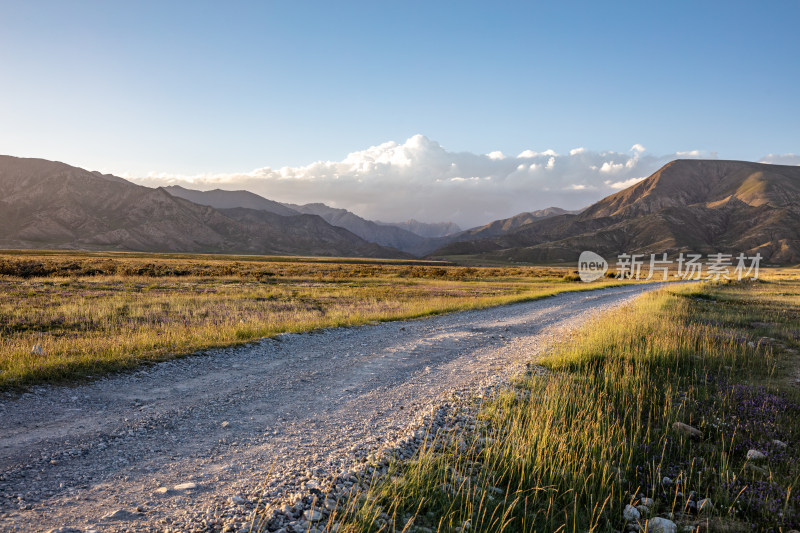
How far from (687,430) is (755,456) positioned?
103 cm

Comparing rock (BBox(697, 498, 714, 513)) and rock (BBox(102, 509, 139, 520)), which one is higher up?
rock (BBox(102, 509, 139, 520))

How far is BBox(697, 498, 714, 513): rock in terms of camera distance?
518cm

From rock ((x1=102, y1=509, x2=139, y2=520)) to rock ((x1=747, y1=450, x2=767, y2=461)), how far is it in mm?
8530

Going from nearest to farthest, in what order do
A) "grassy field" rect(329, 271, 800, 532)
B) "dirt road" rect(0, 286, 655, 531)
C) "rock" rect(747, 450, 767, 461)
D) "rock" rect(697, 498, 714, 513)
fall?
"dirt road" rect(0, 286, 655, 531) < "grassy field" rect(329, 271, 800, 532) < "rock" rect(697, 498, 714, 513) < "rock" rect(747, 450, 767, 461)

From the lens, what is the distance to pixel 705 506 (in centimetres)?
524

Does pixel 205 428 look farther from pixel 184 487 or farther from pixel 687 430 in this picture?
pixel 687 430

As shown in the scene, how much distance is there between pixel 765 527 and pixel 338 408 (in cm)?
640

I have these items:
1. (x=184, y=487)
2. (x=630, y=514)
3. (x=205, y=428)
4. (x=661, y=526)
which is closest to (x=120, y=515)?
(x=184, y=487)

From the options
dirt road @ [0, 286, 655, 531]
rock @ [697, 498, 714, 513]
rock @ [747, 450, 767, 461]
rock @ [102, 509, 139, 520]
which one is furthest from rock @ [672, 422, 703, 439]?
rock @ [102, 509, 139, 520]

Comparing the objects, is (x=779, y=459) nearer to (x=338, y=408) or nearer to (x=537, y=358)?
(x=537, y=358)

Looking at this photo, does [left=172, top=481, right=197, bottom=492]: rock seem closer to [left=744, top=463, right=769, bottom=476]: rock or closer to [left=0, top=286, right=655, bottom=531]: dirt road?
[left=0, top=286, right=655, bottom=531]: dirt road

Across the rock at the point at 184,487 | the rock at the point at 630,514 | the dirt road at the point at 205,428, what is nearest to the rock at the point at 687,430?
the rock at the point at 630,514

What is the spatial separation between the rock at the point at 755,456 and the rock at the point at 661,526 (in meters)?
2.73

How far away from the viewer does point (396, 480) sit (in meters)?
4.95
